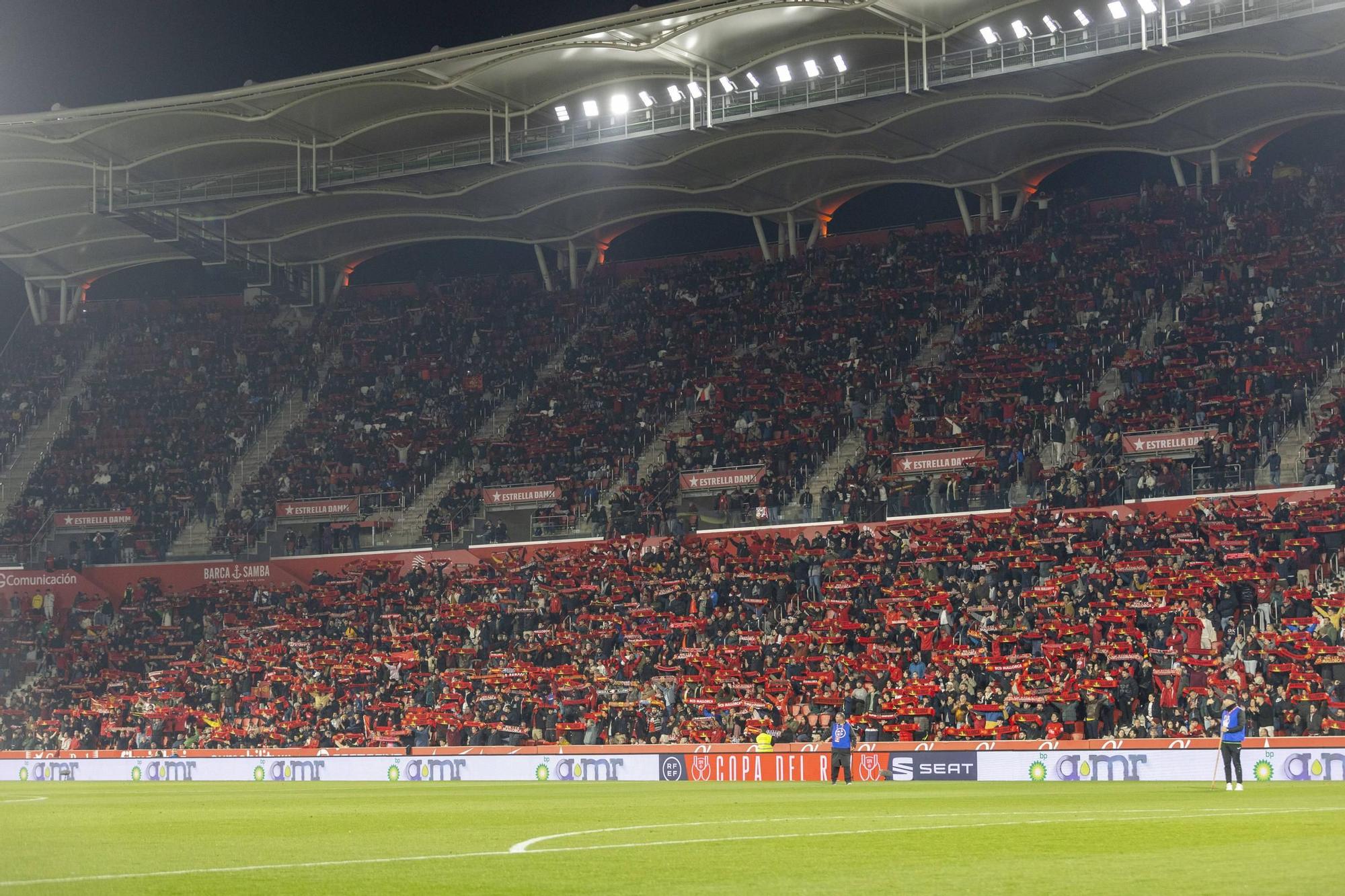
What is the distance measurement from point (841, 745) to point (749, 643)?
1127 cm

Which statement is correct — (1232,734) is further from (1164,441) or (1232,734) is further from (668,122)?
(668,122)

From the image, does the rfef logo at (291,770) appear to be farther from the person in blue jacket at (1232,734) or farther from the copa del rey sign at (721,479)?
the person in blue jacket at (1232,734)

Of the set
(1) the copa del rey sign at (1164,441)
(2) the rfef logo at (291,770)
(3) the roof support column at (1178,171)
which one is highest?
(3) the roof support column at (1178,171)

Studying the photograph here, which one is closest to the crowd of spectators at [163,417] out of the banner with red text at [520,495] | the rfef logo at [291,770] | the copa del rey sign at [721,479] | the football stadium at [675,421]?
the football stadium at [675,421]

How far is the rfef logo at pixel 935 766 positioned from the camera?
30406mm

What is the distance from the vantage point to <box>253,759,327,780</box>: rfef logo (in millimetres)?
38375

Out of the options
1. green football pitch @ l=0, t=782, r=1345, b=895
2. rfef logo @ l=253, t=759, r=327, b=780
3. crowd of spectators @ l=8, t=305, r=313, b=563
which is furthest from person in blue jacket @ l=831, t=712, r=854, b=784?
crowd of spectators @ l=8, t=305, r=313, b=563

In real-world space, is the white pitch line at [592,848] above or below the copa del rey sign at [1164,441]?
below

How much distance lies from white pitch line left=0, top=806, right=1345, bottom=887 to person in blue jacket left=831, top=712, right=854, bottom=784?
8914mm

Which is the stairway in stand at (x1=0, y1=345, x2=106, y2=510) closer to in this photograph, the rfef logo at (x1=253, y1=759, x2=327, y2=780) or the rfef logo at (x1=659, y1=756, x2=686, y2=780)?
the rfef logo at (x1=253, y1=759, x2=327, y2=780)

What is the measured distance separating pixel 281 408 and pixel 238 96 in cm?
1381

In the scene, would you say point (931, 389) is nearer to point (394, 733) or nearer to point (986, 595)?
point (986, 595)

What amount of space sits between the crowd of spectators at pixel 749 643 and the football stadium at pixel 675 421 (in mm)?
145

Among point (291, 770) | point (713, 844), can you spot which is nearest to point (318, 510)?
point (291, 770)
